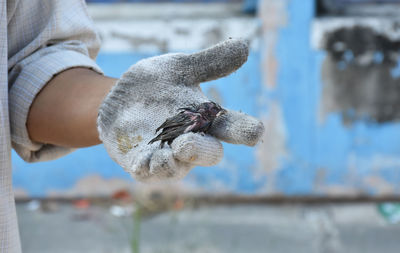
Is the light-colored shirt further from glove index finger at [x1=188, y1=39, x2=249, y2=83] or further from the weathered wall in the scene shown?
the weathered wall

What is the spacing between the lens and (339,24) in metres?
3.55

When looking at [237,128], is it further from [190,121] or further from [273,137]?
[273,137]

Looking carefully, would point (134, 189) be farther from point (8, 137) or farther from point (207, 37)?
point (8, 137)

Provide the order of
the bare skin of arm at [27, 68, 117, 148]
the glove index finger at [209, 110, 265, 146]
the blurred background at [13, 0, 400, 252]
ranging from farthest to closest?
the blurred background at [13, 0, 400, 252] < the bare skin of arm at [27, 68, 117, 148] < the glove index finger at [209, 110, 265, 146]

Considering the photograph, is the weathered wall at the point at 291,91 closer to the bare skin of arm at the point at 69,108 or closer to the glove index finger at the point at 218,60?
the bare skin of arm at the point at 69,108

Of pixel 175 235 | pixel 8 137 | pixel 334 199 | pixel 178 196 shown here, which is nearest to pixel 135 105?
pixel 8 137

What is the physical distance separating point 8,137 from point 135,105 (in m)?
0.29

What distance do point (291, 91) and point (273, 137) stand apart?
332 millimetres

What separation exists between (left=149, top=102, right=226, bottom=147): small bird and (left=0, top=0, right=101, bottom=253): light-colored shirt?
34 cm

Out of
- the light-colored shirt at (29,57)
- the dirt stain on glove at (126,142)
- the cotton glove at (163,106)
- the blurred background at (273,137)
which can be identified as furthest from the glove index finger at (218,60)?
the blurred background at (273,137)

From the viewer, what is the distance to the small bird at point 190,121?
85 centimetres

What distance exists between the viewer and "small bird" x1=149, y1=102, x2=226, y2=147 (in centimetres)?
85

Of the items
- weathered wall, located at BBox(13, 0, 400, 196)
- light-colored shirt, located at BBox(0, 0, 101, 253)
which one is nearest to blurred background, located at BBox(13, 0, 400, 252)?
weathered wall, located at BBox(13, 0, 400, 196)

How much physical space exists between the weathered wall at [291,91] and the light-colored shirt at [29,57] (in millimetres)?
2391
